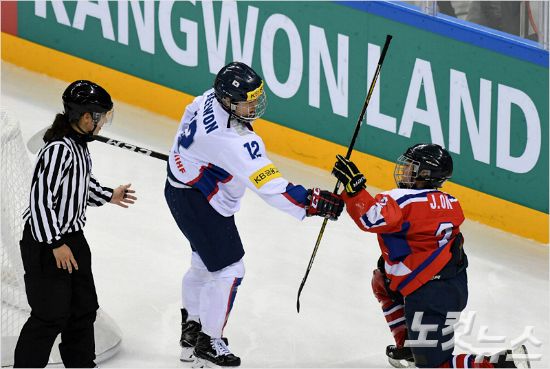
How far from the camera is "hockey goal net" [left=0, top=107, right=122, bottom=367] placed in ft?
16.8

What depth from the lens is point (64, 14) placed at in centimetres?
834

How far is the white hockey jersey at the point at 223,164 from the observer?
15.2ft

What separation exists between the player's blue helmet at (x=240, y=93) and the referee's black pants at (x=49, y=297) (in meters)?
0.73

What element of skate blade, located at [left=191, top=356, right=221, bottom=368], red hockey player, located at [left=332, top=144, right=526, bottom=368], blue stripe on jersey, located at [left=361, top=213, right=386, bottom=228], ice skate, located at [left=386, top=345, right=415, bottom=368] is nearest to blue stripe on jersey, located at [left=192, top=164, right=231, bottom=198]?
red hockey player, located at [left=332, top=144, right=526, bottom=368]

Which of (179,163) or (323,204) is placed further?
(179,163)

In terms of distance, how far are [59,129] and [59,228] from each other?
1.12ft

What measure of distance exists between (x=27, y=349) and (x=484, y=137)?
310cm

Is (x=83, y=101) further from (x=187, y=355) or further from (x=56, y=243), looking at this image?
(x=187, y=355)

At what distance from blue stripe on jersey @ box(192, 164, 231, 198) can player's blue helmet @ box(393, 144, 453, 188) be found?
638 millimetres

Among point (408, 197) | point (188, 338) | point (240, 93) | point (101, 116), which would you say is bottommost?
point (188, 338)

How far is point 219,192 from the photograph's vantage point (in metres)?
4.83

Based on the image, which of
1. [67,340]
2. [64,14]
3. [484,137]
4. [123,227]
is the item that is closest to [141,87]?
[64,14]

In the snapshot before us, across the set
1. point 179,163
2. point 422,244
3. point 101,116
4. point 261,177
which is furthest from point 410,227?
point 101,116

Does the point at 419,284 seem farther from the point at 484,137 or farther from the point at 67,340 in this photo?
the point at 484,137
